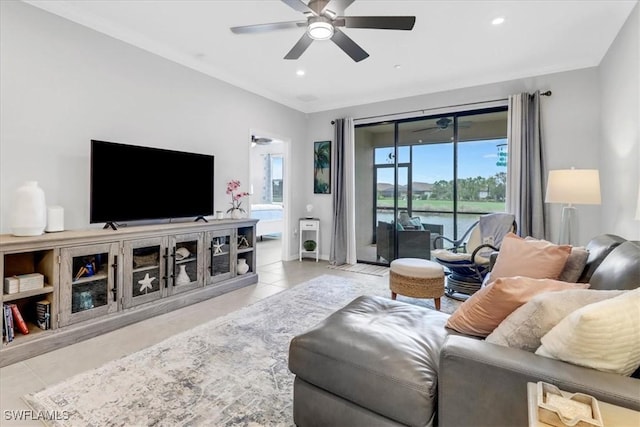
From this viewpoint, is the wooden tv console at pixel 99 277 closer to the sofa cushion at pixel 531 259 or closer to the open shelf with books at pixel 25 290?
the open shelf with books at pixel 25 290

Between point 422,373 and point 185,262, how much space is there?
116 inches

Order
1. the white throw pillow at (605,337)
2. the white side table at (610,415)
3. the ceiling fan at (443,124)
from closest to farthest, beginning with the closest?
the white side table at (610,415)
the white throw pillow at (605,337)
the ceiling fan at (443,124)

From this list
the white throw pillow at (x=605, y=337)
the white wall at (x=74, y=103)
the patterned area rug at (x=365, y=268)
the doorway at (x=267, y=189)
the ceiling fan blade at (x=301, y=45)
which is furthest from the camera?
the doorway at (x=267, y=189)

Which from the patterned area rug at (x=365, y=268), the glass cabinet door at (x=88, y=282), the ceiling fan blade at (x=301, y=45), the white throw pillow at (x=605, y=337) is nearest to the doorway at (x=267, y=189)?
the patterned area rug at (x=365, y=268)

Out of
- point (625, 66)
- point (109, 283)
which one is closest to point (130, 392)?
point (109, 283)

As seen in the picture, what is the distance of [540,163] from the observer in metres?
4.08

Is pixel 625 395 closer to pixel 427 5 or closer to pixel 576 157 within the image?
pixel 427 5

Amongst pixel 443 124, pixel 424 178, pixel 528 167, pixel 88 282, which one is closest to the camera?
pixel 88 282

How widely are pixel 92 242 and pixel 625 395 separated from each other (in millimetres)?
3325

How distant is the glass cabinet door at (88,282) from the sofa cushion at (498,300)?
113 inches

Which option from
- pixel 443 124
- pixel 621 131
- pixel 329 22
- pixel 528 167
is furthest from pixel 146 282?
pixel 621 131

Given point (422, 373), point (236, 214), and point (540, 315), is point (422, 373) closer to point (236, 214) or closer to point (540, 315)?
point (540, 315)

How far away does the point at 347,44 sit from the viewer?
2.75 meters

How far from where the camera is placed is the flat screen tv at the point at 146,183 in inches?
116
